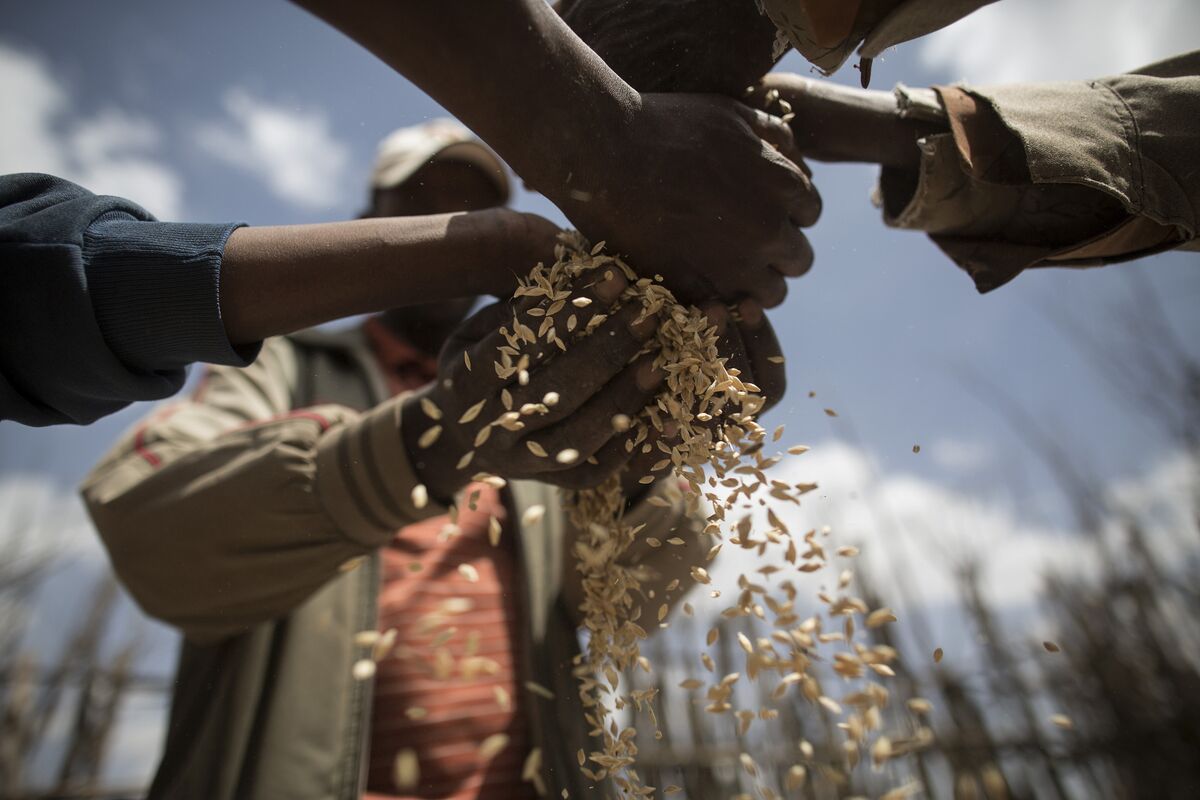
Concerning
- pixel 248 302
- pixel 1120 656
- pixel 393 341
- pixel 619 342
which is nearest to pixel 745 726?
pixel 619 342

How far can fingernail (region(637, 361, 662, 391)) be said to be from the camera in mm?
974

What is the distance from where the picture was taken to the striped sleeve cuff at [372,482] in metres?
1.21

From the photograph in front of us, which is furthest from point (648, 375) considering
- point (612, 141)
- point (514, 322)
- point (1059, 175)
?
point (1059, 175)

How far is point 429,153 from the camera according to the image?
68.1 inches

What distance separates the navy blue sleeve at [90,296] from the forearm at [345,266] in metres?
0.03

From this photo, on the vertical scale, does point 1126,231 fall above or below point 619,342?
above

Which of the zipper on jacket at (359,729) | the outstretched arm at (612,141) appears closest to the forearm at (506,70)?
the outstretched arm at (612,141)

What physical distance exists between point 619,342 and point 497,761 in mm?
1002

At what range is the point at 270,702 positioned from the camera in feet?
4.44

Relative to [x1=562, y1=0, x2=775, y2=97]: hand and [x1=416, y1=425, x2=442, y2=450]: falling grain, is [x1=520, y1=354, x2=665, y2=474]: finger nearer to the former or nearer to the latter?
[x1=416, y1=425, x2=442, y2=450]: falling grain

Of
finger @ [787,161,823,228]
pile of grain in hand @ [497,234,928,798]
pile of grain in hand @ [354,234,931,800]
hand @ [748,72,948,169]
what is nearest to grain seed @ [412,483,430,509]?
pile of grain in hand @ [354,234,931,800]

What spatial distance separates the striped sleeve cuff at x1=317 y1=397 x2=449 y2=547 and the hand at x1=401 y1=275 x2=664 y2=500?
0.41ft

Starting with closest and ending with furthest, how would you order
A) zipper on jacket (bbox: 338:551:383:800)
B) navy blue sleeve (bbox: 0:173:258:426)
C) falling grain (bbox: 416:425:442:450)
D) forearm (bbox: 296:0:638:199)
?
→ 1. forearm (bbox: 296:0:638:199)
2. navy blue sleeve (bbox: 0:173:258:426)
3. falling grain (bbox: 416:425:442:450)
4. zipper on jacket (bbox: 338:551:383:800)

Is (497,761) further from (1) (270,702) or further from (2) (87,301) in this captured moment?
(2) (87,301)
